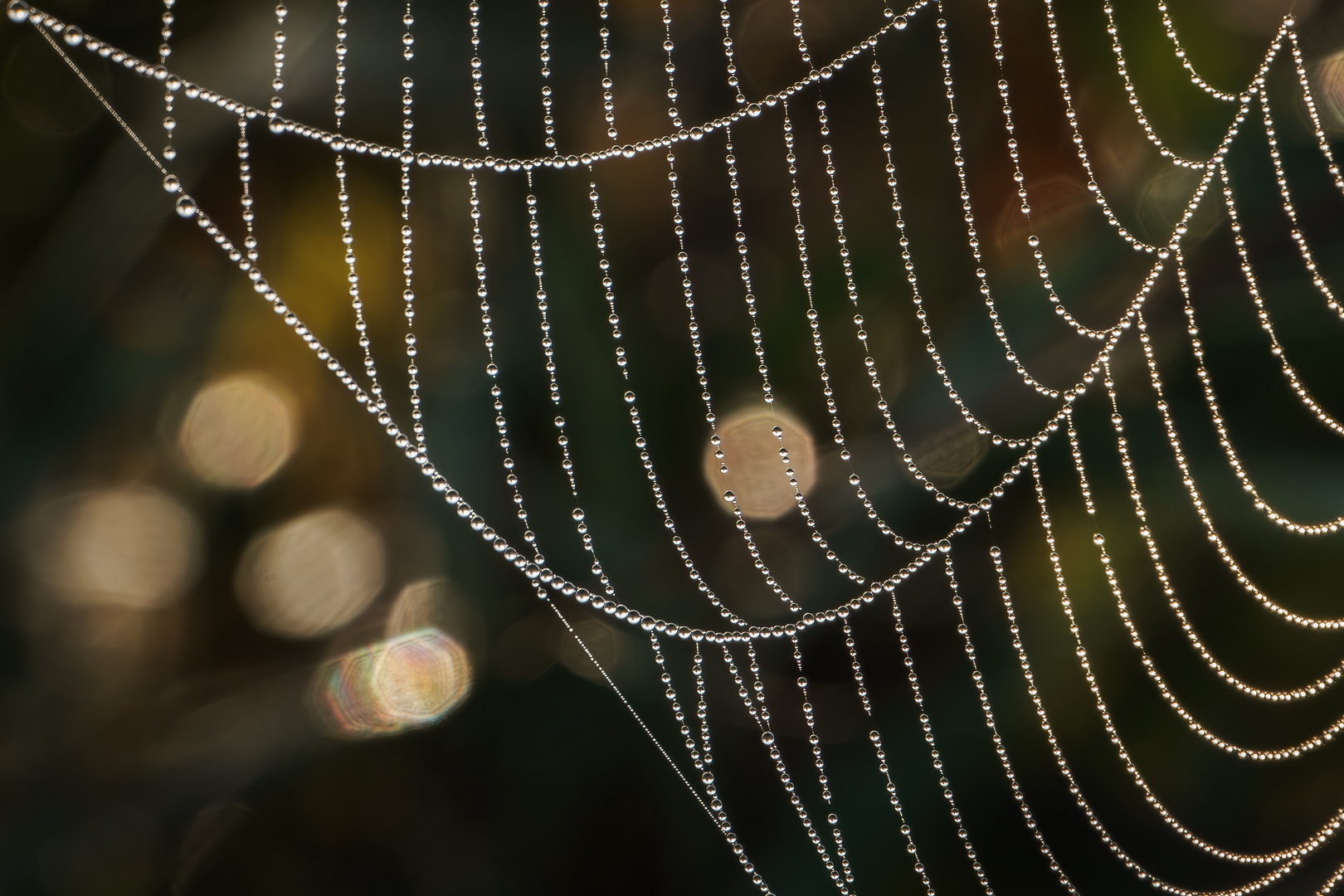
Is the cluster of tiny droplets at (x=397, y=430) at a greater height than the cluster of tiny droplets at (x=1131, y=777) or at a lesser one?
greater

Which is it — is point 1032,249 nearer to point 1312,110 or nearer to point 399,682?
point 1312,110

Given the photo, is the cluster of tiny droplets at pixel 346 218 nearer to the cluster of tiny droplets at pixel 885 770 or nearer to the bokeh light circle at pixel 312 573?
the bokeh light circle at pixel 312 573

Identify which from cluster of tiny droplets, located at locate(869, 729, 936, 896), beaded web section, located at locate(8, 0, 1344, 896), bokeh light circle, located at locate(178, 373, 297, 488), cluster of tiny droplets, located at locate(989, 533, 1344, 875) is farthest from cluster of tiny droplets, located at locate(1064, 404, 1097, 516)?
bokeh light circle, located at locate(178, 373, 297, 488)

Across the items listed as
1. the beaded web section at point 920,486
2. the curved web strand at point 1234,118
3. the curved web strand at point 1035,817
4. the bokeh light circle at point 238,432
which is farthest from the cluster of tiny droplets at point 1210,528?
the bokeh light circle at point 238,432

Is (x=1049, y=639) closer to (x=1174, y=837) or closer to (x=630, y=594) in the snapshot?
(x=1174, y=837)

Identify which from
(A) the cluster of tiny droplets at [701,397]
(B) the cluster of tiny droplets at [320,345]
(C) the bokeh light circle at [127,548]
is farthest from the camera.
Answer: (C) the bokeh light circle at [127,548]

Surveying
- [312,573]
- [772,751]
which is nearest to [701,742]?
[772,751]

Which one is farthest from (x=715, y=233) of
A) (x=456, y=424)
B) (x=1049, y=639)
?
(x=1049, y=639)
